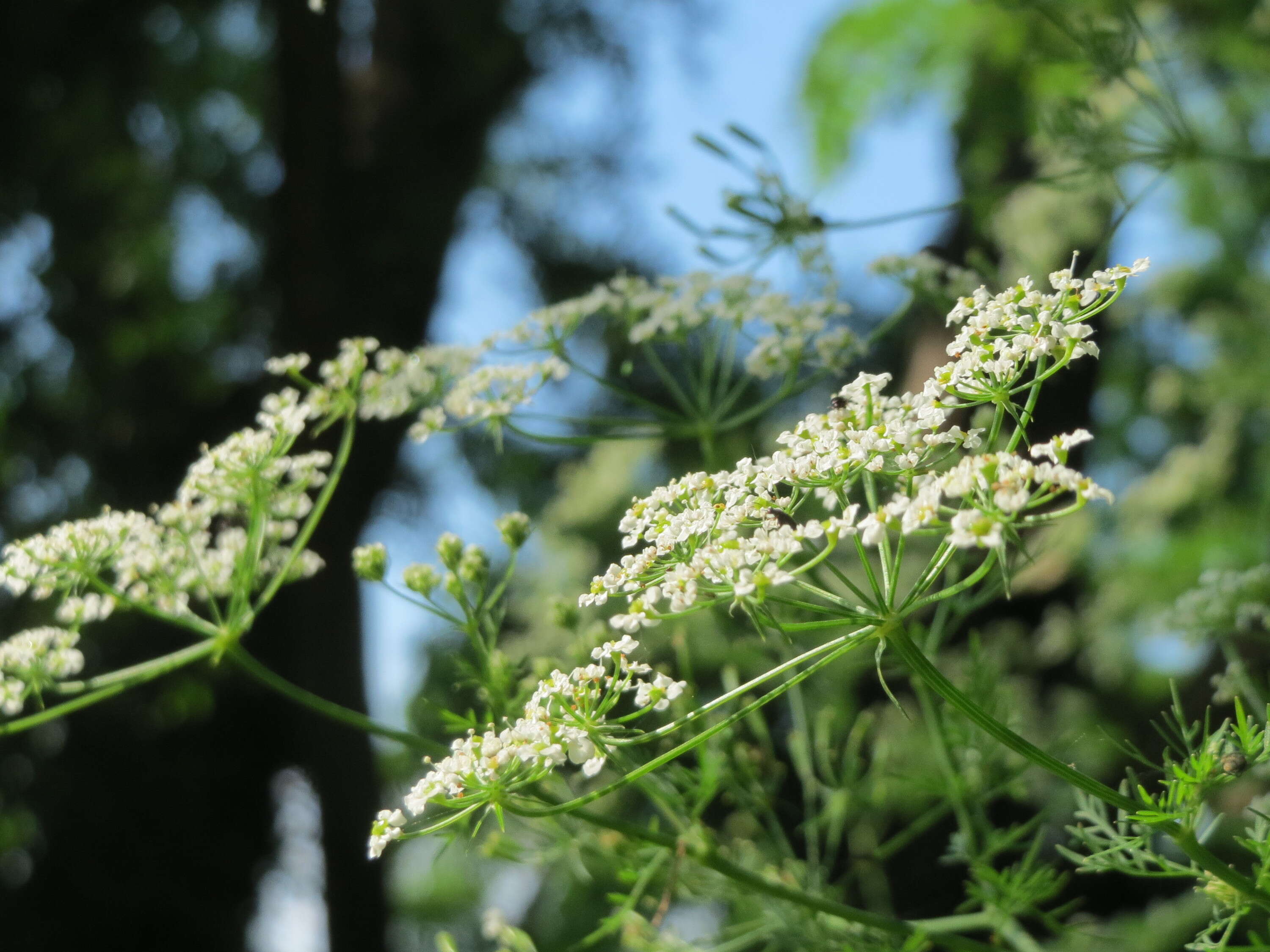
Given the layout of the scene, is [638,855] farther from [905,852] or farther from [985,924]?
[905,852]

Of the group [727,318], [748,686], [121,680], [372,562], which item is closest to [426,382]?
[372,562]

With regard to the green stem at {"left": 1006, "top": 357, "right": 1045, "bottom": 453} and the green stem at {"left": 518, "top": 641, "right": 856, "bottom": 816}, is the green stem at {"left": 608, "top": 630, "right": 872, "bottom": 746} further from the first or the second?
the green stem at {"left": 1006, "top": 357, "right": 1045, "bottom": 453}

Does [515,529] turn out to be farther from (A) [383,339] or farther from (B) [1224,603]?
(A) [383,339]

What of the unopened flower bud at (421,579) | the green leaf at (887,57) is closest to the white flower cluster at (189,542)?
the unopened flower bud at (421,579)

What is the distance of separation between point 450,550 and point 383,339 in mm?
3362

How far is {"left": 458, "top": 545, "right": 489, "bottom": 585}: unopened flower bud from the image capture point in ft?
5.07

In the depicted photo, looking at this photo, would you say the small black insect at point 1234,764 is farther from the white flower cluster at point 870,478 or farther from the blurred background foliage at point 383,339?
the blurred background foliage at point 383,339

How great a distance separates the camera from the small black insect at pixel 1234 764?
1.11 meters

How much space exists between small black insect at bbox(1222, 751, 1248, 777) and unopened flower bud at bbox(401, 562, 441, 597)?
38.0 inches

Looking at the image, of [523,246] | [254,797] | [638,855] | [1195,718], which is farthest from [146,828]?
[1195,718]

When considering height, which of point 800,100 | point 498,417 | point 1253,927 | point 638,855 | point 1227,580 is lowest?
point 1253,927

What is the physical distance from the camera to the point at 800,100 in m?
5.00

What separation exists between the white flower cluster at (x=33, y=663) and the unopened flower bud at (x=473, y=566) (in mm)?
530

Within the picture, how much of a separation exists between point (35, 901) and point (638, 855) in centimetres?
446
